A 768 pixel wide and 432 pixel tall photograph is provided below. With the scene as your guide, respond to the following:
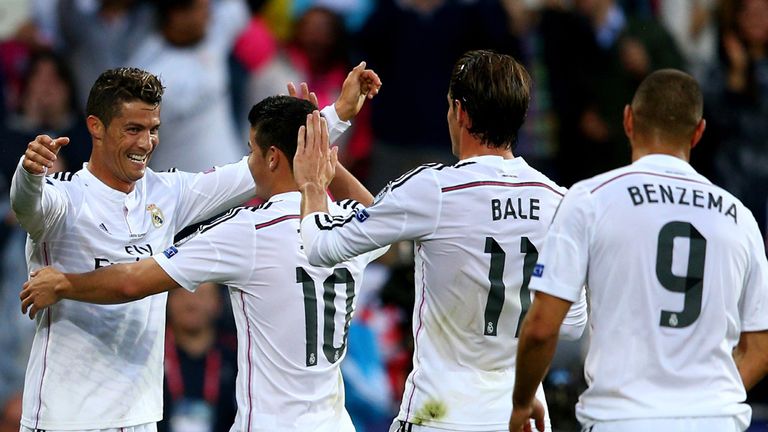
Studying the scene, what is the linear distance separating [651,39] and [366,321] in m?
4.61

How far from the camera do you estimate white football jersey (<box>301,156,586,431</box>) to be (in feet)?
16.7

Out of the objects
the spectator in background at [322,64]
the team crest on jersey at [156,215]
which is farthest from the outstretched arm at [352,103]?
the spectator in background at [322,64]

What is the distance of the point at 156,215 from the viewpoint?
586 centimetres

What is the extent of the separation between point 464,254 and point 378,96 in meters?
6.82

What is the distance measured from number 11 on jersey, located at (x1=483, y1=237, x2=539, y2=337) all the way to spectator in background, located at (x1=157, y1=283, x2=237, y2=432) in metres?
5.28

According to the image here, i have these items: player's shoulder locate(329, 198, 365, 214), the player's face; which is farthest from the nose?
the player's face

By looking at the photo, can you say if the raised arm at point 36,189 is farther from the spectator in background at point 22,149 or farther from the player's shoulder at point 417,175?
the spectator in background at point 22,149

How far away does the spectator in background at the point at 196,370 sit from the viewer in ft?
32.7

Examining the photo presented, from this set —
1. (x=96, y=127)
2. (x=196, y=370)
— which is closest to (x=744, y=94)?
(x=196, y=370)

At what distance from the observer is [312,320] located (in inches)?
212

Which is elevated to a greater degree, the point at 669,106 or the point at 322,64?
the point at 322,64

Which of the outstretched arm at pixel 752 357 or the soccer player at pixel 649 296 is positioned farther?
the outstretched arm at pixel 752 357

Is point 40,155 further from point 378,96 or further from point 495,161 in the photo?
point 378,96

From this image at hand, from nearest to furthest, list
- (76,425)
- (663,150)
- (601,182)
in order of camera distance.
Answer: (601,182)
(663,150)
(76,425)
